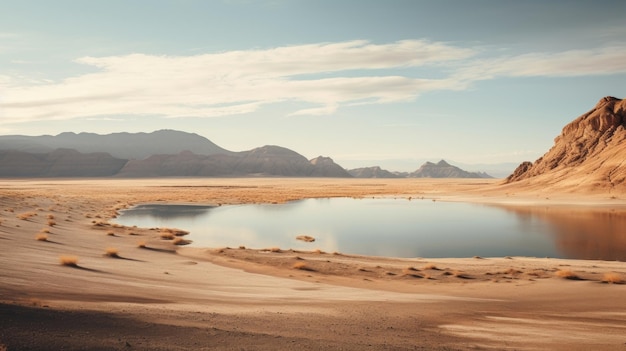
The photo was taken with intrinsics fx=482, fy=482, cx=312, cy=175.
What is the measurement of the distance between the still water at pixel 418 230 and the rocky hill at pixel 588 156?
22.1 meters

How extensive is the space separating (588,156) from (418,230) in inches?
2318

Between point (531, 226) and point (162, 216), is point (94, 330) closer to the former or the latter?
point (531, 226)

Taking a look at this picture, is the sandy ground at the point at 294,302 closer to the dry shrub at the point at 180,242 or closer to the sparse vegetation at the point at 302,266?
the sparse vegetation at the point at 302,266

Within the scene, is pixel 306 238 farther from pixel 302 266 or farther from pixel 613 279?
pixel 613 279

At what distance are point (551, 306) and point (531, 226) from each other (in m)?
29.4

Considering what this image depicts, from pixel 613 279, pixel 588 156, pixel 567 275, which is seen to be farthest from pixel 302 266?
pixel 588 156

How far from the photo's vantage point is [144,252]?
25.4 metres

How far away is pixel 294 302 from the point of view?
13172mm

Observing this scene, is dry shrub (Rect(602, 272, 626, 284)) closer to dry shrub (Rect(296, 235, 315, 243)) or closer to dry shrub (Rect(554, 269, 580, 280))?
dry shrub (Rect(554, 269, 580, 280))

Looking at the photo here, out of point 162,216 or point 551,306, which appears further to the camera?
point 162,216

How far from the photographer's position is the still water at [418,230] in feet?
101

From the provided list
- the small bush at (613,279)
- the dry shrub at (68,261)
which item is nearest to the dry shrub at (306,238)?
the small bush at (613,279)

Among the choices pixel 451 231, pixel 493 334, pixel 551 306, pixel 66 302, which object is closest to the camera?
pixel 66 302

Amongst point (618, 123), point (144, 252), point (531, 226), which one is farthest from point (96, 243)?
point (618, 123)
